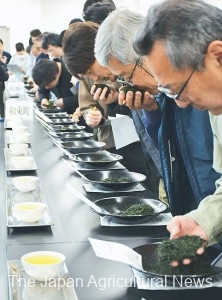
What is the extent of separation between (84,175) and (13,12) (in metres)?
11.9

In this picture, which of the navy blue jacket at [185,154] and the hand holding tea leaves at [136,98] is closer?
the navy blue jacket at [185,154]

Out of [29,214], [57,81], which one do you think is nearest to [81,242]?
[29,214]

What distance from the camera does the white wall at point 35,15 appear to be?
508 inches

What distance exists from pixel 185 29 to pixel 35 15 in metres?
12.6

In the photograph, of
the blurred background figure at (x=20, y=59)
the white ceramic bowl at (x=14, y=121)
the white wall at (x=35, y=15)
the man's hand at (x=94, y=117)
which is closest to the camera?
the man's hand at (x=94, y=117)

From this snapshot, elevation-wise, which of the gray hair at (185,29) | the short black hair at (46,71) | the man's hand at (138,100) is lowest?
the short black hair at (46,71)

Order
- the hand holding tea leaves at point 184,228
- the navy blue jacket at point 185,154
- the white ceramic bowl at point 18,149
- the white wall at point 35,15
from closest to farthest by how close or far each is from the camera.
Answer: the hand holding tea leaves at point 184,228
the navy blue jacket at point 185,154
the white ceramic bowl at point 18,149
the white wall at point 35,15

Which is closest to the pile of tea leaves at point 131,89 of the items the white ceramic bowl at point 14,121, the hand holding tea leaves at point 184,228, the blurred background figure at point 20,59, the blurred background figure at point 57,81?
the hand holding tea leaves at point 184,228

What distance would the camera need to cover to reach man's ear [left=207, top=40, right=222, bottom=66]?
3.53 ft

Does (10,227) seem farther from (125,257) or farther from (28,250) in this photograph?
(125,257)

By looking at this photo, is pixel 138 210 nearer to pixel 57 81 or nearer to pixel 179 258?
pixel 179 258

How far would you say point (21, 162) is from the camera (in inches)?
90.4

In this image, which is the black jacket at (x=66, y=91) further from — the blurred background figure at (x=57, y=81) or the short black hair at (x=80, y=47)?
the short black hair at (x=80, y=47)

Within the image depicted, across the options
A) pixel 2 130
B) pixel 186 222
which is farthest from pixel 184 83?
pixel 2 130
